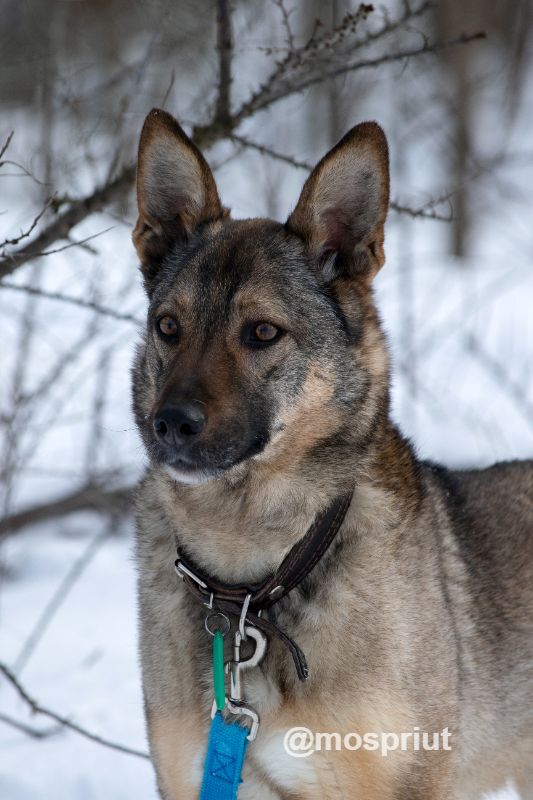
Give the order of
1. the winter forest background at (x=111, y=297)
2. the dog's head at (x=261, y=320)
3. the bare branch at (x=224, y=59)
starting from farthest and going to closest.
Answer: the winter forest background at (x=111, y=297) → the bare branch at (x=224, y=59) → the dog's head at (x=261, y=320)

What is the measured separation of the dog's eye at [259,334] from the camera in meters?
2.90

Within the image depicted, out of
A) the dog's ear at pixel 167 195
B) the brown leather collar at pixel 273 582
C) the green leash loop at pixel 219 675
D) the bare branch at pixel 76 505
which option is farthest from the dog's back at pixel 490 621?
the bare branch at pixel 76 505

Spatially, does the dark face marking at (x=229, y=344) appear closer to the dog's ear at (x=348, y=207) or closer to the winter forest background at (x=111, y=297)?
the dog's ear at (x=348, y=207)

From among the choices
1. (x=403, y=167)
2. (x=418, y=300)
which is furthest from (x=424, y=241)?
(x=403, y=167)

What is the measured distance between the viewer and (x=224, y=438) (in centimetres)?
268

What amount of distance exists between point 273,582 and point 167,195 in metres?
1.35

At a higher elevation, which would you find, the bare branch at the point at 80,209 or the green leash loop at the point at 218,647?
the bare branch at the point at 80,209

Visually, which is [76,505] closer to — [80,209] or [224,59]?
[80,209]

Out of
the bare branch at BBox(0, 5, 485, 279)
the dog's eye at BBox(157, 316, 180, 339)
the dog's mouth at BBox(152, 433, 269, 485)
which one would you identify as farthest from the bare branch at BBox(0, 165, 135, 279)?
the dog's mouth at BBox(152, 433, 269, 485)

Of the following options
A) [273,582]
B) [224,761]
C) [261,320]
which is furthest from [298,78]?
[224,761]

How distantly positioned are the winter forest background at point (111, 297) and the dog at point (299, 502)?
346mm

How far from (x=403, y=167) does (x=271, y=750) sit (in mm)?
7087

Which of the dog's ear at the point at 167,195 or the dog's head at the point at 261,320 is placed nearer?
the dog's head at the point at 261,320

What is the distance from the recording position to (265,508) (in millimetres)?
2941
